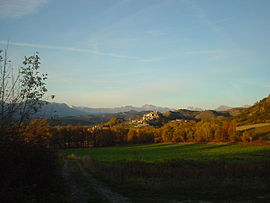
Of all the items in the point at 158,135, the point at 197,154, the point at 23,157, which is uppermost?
the point at 23,157

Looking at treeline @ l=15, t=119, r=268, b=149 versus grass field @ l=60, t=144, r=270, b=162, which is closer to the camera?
grass field @ l=60, t=144, r=270, b=162

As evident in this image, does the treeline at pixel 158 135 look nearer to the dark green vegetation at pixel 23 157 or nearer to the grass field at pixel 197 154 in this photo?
the grass field at pixel 197 154

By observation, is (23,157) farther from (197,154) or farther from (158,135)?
(158,135)

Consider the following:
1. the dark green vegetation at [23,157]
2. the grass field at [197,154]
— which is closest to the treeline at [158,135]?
the grass field at [197,154]

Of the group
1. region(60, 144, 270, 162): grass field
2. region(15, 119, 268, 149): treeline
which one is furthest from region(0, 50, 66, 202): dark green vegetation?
region(15, 119, 268, 149): treeline

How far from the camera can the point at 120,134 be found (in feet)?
385

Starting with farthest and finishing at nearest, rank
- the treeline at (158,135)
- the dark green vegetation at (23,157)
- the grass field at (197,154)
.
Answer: the treeline at (158,135)
the grass field at (197,154)
the dark green vegetation at (23,157)

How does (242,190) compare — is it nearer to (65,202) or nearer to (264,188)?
(264,188)

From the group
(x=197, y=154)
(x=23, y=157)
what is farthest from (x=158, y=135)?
(x=23, y=157)

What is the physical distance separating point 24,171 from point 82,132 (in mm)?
98913

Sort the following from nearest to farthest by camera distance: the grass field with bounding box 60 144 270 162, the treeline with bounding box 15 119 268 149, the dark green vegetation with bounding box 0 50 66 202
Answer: the dark green vegetation with bounding box 0 50 66 202, the grass field with bounding box 60 144 270 162, the treeline with bounding box 15 119 268 149

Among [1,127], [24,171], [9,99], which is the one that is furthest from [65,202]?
[9,99]

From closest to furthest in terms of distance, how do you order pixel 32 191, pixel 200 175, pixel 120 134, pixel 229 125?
pixel 32 191 → pixel 200 175 → pixel 229 125 → pixel 120 134

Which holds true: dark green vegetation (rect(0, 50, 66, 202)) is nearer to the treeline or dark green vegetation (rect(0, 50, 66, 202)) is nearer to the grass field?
the grass field
